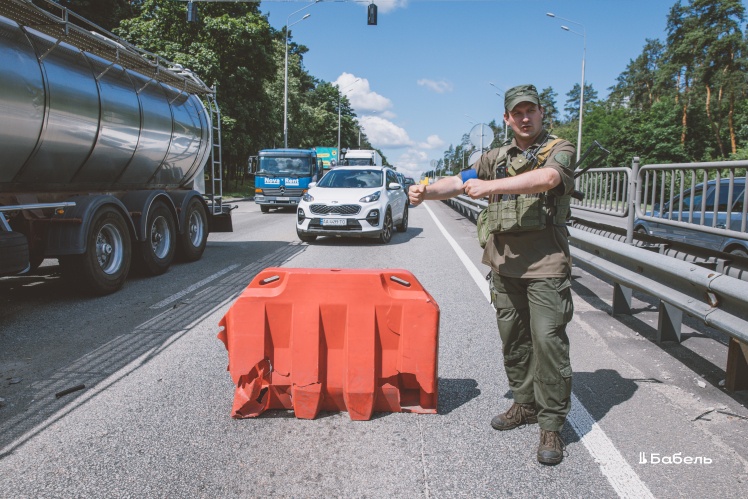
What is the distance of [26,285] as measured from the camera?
7863mm

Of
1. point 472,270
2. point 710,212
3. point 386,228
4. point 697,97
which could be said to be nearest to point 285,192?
point 386,228

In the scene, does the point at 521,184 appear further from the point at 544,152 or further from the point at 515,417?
the point at 515,417

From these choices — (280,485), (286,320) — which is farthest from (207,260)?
(280,485)

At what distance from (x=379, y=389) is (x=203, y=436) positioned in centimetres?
106

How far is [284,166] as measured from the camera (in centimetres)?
2494

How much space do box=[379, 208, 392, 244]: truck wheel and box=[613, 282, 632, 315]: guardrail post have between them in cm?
707

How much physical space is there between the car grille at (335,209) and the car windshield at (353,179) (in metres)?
1.22

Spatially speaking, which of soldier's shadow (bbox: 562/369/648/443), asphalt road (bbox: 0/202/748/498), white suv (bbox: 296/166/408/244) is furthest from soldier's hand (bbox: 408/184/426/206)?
white suv (bbox: 296/166/408/244)

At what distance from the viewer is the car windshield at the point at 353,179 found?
46.5ft

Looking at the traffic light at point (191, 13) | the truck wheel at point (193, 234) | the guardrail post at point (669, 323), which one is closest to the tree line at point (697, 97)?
the traffic light at point (191, 13)

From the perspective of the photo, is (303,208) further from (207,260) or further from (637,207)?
(637,207)

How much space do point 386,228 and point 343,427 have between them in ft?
32.6

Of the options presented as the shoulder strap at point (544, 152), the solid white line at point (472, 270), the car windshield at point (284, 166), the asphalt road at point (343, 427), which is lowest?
the asphalt road at point (343, 427)

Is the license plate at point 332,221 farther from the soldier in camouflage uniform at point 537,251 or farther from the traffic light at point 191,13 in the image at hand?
the soldier in camouflage uniform at point 537,251
